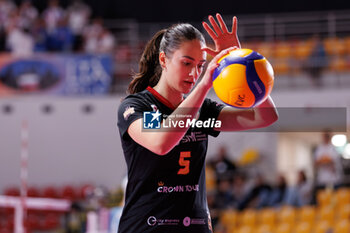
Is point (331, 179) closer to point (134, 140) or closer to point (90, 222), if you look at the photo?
point (90, 222)

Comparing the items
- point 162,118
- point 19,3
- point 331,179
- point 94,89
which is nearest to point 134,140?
point 162,118

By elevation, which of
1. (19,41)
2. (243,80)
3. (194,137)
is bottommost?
(194,137)

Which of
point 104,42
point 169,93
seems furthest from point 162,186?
point 104,42

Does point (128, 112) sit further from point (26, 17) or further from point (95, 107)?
point (26, 17)

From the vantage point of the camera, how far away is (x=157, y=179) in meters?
2.57

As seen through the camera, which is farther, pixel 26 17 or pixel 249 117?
pixel 26 17

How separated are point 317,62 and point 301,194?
3946 millimetres

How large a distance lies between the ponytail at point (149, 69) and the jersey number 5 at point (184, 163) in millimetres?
441

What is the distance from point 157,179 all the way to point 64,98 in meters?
11.8

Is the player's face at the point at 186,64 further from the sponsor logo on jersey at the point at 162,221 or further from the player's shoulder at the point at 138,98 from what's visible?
the sponsor logo on jersey at the point at 162,221

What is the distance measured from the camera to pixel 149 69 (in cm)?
288

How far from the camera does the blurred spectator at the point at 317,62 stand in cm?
1316

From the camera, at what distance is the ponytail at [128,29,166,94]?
285 cm

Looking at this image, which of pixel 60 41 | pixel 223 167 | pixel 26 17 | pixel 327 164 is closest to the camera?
pixel 327 164
